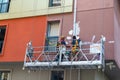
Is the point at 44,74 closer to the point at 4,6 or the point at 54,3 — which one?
the point at 54,3

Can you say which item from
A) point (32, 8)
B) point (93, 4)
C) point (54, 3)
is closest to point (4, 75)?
point (32, 8)

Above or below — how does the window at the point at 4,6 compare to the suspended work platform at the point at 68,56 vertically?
above

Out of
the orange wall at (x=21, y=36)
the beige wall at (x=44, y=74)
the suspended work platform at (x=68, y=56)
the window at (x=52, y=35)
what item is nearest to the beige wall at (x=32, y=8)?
the orange wall at (x=21, y=36)

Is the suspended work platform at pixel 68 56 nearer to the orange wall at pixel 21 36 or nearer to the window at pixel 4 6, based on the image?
the orange wall at pixel 21 36

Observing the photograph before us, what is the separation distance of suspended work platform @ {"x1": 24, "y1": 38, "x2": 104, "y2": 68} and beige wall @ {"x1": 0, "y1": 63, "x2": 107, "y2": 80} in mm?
913

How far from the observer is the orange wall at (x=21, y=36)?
1766 centimetres

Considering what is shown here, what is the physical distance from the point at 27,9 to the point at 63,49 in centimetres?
459

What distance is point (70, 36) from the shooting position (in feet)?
55.0

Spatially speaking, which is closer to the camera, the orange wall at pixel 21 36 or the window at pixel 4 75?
the orange wall at pixel 21 36

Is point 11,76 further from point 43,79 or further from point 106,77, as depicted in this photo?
point 106,77

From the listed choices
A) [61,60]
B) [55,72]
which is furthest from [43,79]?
[61,60]

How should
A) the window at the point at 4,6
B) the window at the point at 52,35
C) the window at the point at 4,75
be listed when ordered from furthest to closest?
the window at the point at 4,6 < the window at the point at 4,75 < the window at the point at 52,35

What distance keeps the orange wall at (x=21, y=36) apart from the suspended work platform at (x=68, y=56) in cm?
94

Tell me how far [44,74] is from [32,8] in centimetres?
450
